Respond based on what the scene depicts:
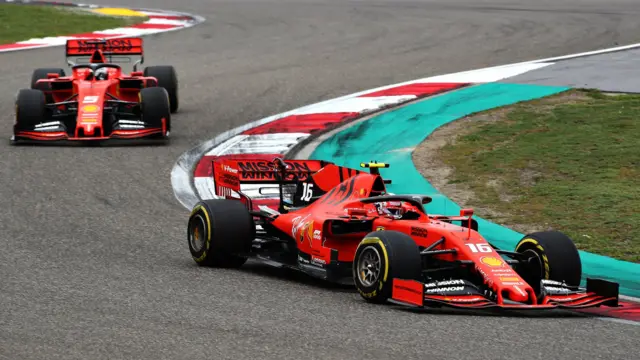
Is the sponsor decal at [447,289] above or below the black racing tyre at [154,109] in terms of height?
below

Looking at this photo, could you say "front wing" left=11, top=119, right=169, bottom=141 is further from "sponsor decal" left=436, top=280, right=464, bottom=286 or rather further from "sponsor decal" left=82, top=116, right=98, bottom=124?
"sponsor decal" left=436, top=280, right=464, bottom=286

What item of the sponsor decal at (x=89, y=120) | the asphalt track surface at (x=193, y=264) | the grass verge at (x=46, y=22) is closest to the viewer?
the asphalt track surface at (x=193, y=264)

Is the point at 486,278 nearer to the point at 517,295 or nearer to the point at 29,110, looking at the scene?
the point at 517,295

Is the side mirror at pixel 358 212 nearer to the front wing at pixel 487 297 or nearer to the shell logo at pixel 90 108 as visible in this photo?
the front wing at pixel 487 297

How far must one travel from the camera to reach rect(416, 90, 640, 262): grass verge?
11.1 metres

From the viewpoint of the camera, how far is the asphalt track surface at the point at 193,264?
23.1 feet

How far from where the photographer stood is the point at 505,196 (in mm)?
12250

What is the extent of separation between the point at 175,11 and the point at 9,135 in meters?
17.2

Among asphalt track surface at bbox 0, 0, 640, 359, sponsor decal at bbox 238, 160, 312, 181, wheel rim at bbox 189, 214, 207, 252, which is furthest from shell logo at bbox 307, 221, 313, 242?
sponsor decal at bbox 238, 160, 312, 181

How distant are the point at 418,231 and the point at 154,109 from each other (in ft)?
25.6

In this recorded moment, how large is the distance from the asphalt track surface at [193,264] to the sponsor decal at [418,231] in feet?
2.18

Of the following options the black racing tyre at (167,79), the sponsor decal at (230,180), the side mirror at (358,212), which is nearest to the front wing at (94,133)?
the black racing tyre at (167,79)

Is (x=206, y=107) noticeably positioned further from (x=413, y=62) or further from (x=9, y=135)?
(x=413, y=62)

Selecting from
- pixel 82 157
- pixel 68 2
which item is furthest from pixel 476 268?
pixel 68 2
